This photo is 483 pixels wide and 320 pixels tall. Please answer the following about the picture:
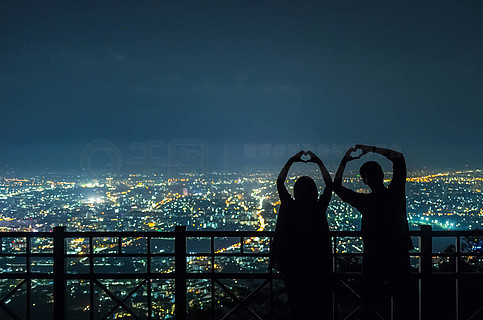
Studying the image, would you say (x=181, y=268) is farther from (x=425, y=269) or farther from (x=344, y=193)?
(x=425, y=269)

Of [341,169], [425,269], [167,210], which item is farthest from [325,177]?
[167,210]

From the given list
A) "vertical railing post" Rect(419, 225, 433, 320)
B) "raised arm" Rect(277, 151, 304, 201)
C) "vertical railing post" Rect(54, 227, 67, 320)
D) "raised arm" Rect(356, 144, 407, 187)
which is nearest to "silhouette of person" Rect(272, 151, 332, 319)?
"raised arm" Rect(277, 151, 304, 201)

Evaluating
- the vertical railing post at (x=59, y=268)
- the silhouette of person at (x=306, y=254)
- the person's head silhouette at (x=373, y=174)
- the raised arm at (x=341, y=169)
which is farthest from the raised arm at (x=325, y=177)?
the vertical railing post at (x=59, y=268)

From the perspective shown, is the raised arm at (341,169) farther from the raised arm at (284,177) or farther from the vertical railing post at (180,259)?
the vertical railing post at (180,259)

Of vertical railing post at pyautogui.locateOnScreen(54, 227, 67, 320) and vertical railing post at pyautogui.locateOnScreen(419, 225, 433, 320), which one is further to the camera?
vertical railing post at pyautogui.locateOnScreen(54, 227, 67, 320)

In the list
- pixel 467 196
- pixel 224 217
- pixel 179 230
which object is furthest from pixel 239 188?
pixel 179 230

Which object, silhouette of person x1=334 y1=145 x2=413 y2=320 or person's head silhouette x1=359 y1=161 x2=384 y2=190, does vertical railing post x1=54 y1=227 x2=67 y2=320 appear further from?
person's head silhouette x1=359 y1=161 x2=384 y2=190
